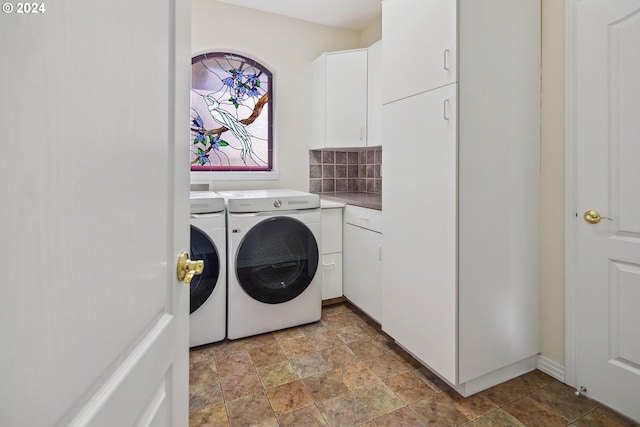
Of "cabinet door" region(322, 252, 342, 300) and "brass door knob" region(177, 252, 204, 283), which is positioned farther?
"cabinet door" region(322, 252, 342, 300)

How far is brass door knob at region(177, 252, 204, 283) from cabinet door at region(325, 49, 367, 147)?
2258 millimetres

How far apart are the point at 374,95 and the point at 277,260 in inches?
61.7

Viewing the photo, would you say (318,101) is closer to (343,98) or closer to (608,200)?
(343,98)

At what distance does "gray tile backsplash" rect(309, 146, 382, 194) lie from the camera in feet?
10.5

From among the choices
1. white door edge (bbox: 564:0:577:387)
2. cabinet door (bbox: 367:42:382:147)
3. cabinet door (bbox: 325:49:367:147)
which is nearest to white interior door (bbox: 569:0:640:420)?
white door edge (bbox: 564:0:577:387)

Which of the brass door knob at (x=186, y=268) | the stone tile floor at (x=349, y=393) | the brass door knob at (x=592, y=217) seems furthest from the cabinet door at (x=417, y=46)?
the stone tile floor at (x=349, y=393)

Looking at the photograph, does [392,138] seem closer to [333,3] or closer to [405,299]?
[405,299]

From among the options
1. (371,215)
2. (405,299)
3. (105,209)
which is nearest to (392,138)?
(371,215)

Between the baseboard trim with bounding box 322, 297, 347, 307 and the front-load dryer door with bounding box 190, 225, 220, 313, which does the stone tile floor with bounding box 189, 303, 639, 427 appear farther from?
the baseboard trim with bounding box 322, 297, 347, 307

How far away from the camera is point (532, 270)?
1782mm

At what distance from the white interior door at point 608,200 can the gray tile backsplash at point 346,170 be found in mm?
1717

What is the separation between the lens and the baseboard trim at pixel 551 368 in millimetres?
1729

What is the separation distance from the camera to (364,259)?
7.88 ft

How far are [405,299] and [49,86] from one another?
6.07 ft
